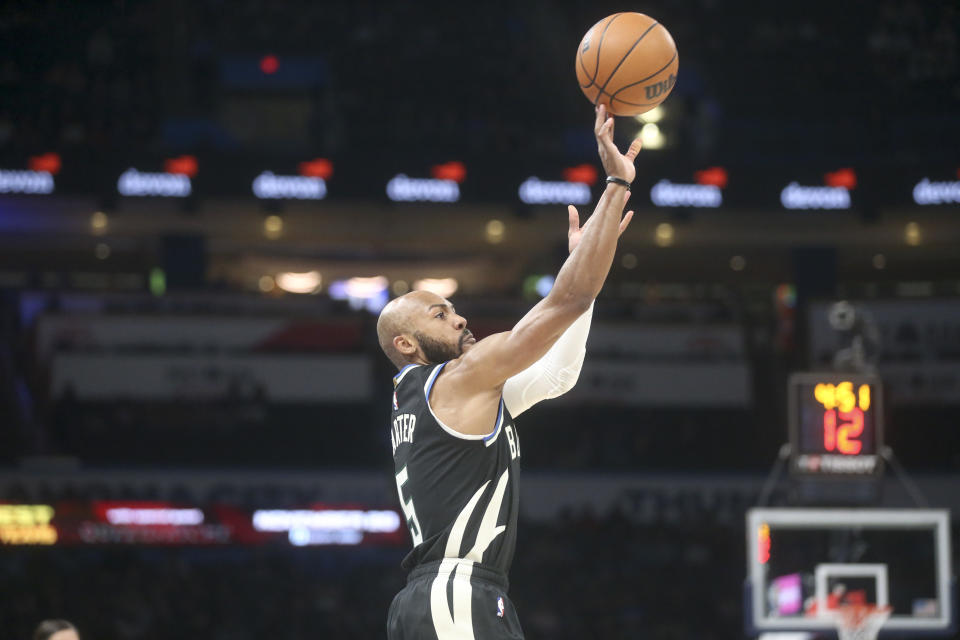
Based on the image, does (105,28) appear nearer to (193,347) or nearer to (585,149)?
(193,347)

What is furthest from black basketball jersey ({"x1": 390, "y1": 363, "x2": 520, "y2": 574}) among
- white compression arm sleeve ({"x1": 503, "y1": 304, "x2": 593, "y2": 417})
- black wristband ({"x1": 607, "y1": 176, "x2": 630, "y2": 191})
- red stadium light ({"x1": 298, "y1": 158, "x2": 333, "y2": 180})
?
red stadium light ({"x1": 298, "y1": 158, "x2": 333, "y2": 180})

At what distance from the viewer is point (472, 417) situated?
391cm

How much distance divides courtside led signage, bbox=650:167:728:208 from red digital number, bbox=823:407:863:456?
7211mm

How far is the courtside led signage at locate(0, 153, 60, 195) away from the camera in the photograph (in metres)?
17.3

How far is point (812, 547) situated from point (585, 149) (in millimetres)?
6547

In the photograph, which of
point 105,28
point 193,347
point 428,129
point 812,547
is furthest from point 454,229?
point 812,547

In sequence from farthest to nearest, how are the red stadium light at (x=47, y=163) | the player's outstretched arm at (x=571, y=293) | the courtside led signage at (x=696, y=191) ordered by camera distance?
the courtside led signage at (x=696, y=191) → the red stadium light at (x=47, y=163) → the player's outstretched arm at (x=571, y=293)

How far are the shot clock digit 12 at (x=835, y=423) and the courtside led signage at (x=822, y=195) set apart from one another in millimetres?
7576

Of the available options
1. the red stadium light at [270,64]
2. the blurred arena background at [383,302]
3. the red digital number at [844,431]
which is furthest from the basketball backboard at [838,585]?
the red stadium light at [270,64]

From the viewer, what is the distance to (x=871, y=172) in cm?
1819

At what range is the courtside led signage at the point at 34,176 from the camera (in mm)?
17266

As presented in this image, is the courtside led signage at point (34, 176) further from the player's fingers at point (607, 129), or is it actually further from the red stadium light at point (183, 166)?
the player's fingers at point (607, 129)

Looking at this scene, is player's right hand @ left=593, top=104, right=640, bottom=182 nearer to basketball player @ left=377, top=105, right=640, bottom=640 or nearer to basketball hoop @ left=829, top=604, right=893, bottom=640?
basketball player @ left=377, top=105, right=640, bottom=640

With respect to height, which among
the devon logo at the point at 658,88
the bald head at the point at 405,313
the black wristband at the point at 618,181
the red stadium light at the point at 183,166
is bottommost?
the bald head at the point at 405,313
